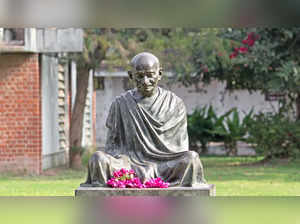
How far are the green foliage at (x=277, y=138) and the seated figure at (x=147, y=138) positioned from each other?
8943 millimetres

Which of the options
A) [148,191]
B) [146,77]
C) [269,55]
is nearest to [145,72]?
[146,77]

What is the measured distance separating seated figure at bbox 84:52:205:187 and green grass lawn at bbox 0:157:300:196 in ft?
9.55

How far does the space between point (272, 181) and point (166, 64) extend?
4.15m

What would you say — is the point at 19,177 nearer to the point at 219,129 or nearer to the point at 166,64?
the point at 166,64

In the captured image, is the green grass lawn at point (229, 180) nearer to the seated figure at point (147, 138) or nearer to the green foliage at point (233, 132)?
the green foliage at point (233, 132)

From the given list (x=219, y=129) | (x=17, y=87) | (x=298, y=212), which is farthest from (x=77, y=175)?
(x=298, y=212)

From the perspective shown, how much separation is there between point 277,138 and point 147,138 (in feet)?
30.3

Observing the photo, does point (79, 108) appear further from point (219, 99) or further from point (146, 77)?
point (146, 77)

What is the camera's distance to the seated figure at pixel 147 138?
598 cm

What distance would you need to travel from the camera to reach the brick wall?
1328 cm

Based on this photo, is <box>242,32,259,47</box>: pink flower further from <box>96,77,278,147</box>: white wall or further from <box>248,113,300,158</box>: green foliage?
<box>96,77,278,147</box>: white wall

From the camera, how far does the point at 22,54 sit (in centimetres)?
1348


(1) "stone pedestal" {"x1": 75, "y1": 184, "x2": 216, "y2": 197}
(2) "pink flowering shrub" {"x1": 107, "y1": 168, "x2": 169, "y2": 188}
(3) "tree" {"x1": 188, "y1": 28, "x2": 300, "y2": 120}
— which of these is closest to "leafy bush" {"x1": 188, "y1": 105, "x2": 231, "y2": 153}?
(3) "tree" {"x1": 188, "y1": 28, "x2": 300, "y2": 120}

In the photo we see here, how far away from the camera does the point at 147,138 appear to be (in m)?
6.23
